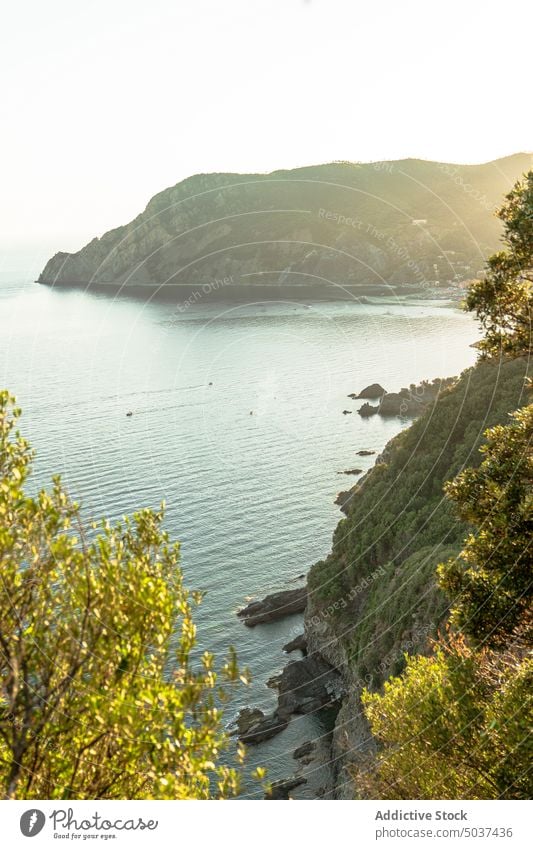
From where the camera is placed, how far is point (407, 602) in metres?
56.1

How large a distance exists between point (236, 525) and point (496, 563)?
84277 millimetres

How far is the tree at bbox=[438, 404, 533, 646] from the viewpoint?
18906mm

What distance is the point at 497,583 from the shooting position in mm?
19250

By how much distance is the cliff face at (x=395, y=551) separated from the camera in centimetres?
5603

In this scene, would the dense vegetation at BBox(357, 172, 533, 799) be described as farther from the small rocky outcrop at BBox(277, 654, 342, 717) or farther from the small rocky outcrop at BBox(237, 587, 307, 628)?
the small rocky outcrop at BBox(237, 587, 307, 628)

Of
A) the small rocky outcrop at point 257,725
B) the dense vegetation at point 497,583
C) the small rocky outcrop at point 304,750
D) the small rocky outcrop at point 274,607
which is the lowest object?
the small rocky outcrop at point 304,750

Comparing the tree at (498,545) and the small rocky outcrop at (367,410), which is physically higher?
the tree at (498,545)

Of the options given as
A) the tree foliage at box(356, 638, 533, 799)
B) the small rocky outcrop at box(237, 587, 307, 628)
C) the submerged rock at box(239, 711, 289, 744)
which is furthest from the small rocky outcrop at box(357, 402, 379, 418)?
the tree foliage at box(356, 638, 533, 799)

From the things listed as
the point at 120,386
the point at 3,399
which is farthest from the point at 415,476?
the point at 120,386

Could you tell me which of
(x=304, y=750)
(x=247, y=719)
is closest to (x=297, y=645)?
(x=247, y=719)

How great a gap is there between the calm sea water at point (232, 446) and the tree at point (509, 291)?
51.4 meters

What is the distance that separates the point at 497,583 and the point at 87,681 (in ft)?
35.2

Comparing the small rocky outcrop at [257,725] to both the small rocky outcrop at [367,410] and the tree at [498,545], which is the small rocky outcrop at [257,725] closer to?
the tree at [498,545]

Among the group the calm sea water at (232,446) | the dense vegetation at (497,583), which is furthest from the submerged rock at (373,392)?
the dense vegetation at (497,583)
